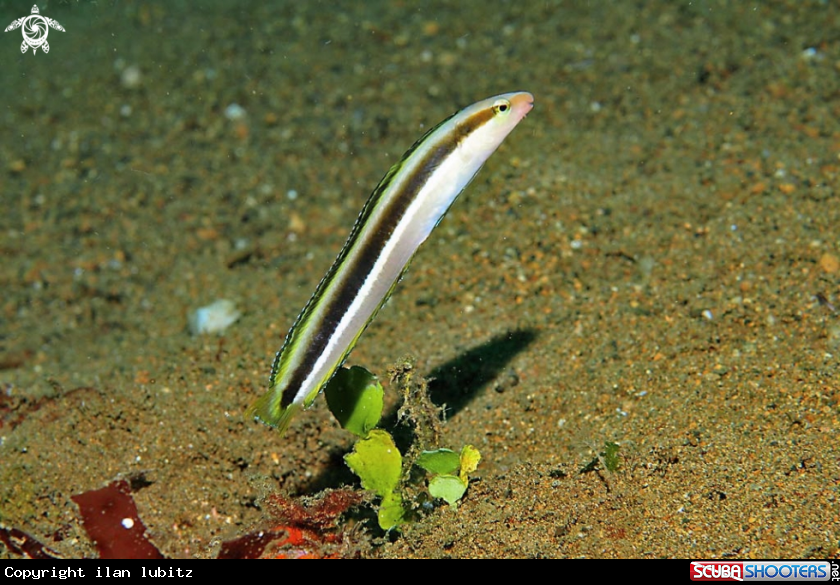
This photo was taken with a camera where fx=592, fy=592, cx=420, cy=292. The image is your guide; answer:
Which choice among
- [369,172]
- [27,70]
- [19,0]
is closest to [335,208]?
[369,172]

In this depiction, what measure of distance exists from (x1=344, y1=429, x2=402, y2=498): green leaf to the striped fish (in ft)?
1.89

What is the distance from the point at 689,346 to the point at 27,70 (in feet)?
28.1

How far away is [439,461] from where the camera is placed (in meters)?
2.71

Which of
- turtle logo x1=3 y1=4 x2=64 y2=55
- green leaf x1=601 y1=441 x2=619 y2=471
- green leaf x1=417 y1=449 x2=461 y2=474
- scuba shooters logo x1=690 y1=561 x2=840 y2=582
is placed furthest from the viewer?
turtle logo x1=3 y1=4 x2=64 y2=55

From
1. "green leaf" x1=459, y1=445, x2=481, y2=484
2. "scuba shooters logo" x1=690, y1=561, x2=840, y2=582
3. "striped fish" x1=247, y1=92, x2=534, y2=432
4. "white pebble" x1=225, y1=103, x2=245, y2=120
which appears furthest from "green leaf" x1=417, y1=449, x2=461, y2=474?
"white pebble" x1=225, y1=103, x2=245, y2=120

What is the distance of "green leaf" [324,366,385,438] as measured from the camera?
2.78 m

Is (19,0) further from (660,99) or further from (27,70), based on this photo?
(660,99)

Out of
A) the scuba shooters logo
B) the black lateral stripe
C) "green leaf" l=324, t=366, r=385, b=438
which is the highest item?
the black lateral stripe

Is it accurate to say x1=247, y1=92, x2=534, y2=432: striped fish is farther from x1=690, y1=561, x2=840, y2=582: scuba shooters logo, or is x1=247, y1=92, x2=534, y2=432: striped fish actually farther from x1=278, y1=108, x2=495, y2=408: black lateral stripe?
x1=690, y1=561, x2=840, y2=582: scuba shooters logo

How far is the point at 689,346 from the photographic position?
11.6 feet

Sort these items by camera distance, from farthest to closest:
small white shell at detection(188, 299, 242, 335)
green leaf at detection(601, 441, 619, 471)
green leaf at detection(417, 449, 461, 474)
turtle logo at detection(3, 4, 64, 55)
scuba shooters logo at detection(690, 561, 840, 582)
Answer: turtle logo at detection(3, 4, 64, 55) → small white shell at detection(188, 299, 242, 335) → green leaf at detection(601, 441, 619, 471) → green leaf at detection(417, 449, 461, 474) → scuba shooters logo at detection(690, 561, 840, 582)

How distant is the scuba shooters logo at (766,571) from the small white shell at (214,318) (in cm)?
349

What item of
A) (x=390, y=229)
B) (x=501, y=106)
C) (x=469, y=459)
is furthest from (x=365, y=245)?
(x=469, y=459)

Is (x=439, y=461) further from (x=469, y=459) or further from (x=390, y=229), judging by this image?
(x=390, y=229)
